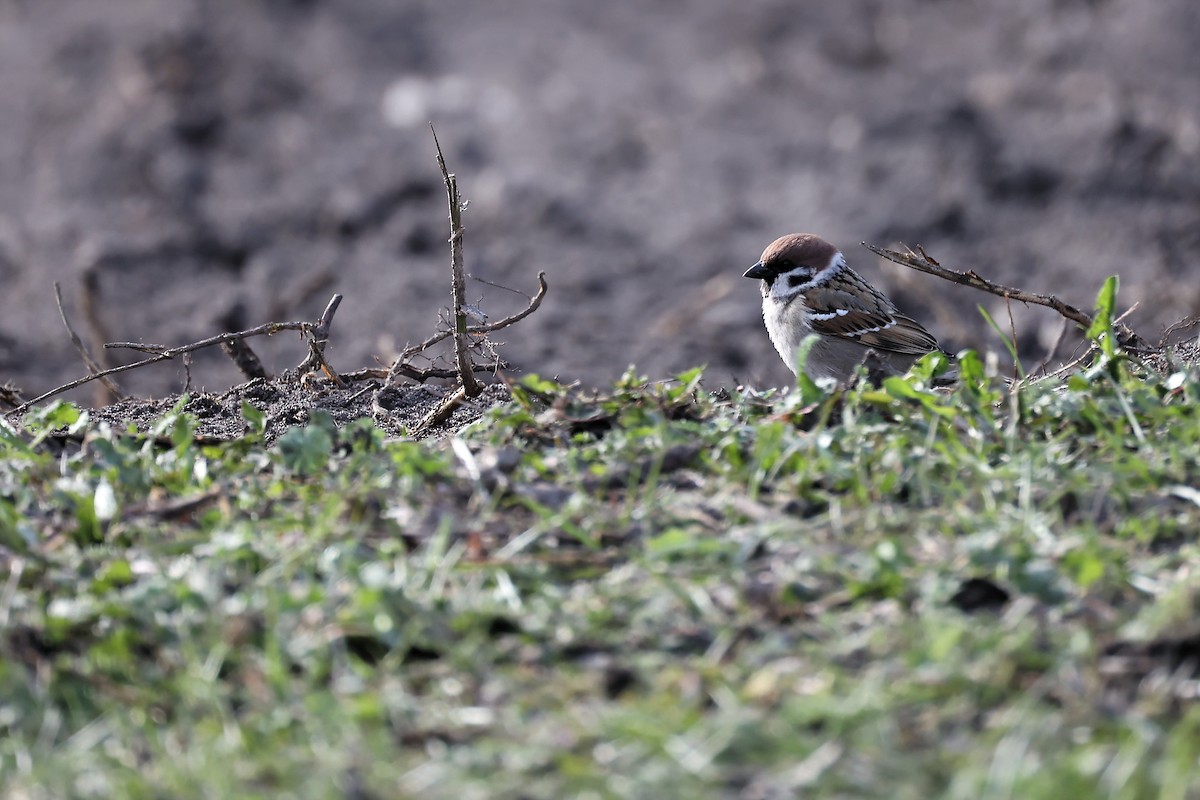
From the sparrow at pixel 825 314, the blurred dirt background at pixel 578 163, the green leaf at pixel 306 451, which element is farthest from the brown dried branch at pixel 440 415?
the blurred dirt background at pixel 578 163

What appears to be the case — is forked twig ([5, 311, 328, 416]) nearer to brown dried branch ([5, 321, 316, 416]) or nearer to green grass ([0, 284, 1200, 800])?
brown dried branch ([5, 321, 316, 416])

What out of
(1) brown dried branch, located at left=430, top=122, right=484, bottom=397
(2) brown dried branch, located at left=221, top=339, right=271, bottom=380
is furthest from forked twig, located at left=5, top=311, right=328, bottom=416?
(1) brown dried branch, located at left=430, top=122, right=484, bottom=397

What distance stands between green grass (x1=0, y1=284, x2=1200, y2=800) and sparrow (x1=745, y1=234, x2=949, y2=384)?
7.05 ft

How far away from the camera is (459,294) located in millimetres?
4984

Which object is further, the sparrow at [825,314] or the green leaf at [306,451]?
the sparrow at [825,314]

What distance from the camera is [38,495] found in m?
4.07

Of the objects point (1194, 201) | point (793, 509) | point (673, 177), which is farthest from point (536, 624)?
point (673, 177)

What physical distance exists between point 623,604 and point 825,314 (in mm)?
3425

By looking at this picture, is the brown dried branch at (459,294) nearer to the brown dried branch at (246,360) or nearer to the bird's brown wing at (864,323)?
the brown dried branch at (246,360)

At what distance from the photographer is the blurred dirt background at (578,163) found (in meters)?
8.84

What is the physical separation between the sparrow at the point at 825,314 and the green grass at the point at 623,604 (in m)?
2.15

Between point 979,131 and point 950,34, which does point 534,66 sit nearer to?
point 950,34

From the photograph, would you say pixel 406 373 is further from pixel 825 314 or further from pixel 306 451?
pixel 825 314

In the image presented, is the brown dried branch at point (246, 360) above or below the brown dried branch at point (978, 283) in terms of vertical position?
below
